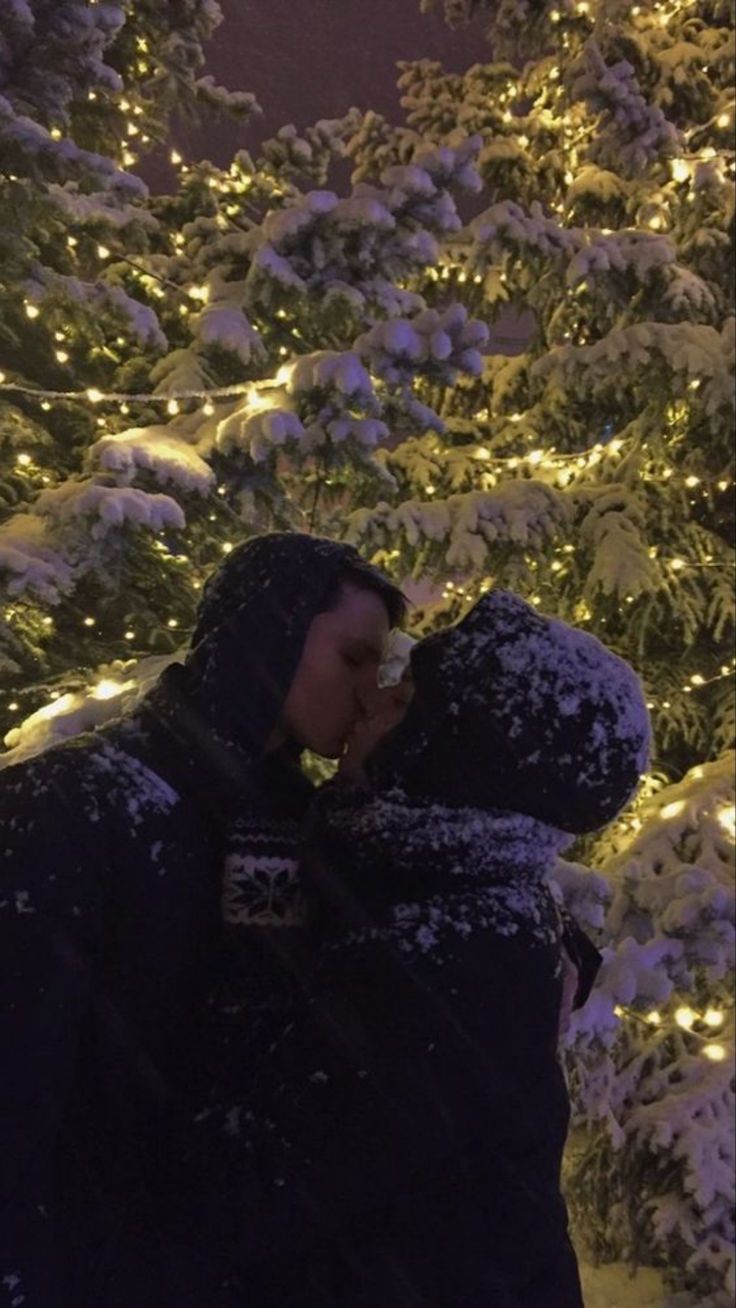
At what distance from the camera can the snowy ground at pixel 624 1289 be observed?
5195 mm

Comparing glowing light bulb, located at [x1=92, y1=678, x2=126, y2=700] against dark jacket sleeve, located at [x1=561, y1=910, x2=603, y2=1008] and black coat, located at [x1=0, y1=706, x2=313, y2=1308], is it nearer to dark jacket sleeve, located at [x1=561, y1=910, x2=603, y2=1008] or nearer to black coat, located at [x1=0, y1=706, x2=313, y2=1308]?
black coat, located at [x1=0, y1=706, x2=313, y2=1308]

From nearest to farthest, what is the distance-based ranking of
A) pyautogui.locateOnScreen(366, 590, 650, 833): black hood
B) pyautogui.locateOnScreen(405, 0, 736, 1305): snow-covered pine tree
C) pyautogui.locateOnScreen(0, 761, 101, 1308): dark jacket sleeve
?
pyautogui.locateOnScreen(0, 761, 101, 1308): dark jacket sleeve
pyautogui.locateOnScreen(366, 590, 650, 833): black hood
pyautogui.locateOnScreen(405, 0, 736, 1305): snow-covered pine tree

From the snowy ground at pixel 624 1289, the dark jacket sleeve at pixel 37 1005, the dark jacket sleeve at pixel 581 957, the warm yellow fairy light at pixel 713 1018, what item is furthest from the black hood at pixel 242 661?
the snowy ground at pixel 624 1289

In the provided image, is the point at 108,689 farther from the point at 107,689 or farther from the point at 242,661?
the point at 242,661

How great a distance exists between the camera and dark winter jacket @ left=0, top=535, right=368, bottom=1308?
4.64ft

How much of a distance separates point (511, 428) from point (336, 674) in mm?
4389

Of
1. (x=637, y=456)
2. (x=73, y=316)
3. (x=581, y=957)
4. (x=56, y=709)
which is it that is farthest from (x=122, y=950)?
(x=637, y=456)

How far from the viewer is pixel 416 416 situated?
12.6 feet

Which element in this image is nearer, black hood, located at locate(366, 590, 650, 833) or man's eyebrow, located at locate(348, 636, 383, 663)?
black hood, located at locate(366, 590, 650, 833)

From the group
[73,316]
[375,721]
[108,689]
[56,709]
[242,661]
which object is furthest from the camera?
[73,316]

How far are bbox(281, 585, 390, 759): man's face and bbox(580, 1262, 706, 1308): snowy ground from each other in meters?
4.64

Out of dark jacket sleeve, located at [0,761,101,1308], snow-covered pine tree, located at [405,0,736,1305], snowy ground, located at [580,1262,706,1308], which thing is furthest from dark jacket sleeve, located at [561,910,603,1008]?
snowy ground, located at [580,1262,706,1308]

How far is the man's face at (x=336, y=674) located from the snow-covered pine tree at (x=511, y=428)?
3.54ft

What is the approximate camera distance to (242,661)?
5.80ft
